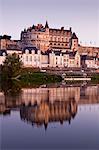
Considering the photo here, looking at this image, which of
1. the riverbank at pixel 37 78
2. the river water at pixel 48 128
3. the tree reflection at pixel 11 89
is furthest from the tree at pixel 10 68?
the river water at pixel 48 128

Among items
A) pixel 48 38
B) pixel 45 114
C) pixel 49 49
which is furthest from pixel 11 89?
pixel 48 38

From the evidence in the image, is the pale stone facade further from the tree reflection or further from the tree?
the tree reflection

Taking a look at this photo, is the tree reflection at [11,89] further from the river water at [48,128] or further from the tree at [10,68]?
the river water at [48,128]

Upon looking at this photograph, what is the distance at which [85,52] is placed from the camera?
5447 centimetres

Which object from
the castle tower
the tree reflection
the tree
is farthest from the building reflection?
the castle tower

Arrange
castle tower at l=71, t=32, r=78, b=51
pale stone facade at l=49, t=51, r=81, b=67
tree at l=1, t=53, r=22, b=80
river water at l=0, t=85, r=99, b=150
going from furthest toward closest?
castle tower at l=71, t=32, r=78, b=51, pale stone facade at l=49, t=51, r=81, b=67, tree at l=1, t=53, r=22, b=80, river water at l=0, t=85, r=99, b=150

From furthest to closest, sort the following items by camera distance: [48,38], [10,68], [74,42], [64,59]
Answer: [74,42] → [48,38] → [64,59] → [10,68]

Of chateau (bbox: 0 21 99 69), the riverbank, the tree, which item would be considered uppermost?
chateau (bbox: 0 21 99 69)

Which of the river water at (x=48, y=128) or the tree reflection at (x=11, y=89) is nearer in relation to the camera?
the river water at (x=48, y=128)

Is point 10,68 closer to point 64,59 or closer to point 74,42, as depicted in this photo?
point 64,59

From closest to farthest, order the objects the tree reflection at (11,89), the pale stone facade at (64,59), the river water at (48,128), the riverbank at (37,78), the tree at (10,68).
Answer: the river water at (48,128), the tree reflection at (11,89), the tree at (10,68), the riverbank at (37,78), the pale stone facade at (64,59)

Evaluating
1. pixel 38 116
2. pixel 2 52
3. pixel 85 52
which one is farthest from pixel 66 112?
pixel 85 52

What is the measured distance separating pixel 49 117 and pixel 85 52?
46246 millimetres

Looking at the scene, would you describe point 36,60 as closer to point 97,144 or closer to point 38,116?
point 38,116
